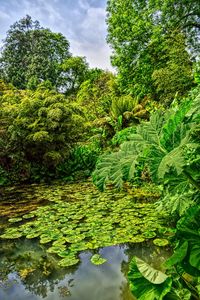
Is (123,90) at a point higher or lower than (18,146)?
higher

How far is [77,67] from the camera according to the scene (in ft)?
65.5

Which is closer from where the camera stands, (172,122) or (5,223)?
(172,122)

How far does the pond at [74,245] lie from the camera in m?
2.55

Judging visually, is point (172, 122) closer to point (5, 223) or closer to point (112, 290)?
point (112, 290)

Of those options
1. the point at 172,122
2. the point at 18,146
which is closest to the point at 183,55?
the point at 18,146

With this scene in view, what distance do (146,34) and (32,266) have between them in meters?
11.3

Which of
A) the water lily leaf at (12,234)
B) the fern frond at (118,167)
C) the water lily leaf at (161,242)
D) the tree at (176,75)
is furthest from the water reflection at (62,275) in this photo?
the tree at (176,75)

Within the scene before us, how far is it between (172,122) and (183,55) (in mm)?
8616

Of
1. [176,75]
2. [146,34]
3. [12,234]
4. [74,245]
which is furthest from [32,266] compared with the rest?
[146,34]

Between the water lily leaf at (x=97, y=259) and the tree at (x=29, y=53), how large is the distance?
17.7 m

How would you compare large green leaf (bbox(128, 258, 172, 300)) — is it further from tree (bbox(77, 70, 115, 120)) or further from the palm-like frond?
tree (bbox(77, 70, 115, 120))

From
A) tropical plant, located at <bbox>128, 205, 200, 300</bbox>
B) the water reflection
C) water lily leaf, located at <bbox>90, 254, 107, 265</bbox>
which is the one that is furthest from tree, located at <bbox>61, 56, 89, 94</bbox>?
tropical plant, located at <bbox>128, 205, 200, 300</bbox>

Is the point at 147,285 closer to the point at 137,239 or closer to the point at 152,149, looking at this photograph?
the point at 152,149

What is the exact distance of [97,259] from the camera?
3.03 m
